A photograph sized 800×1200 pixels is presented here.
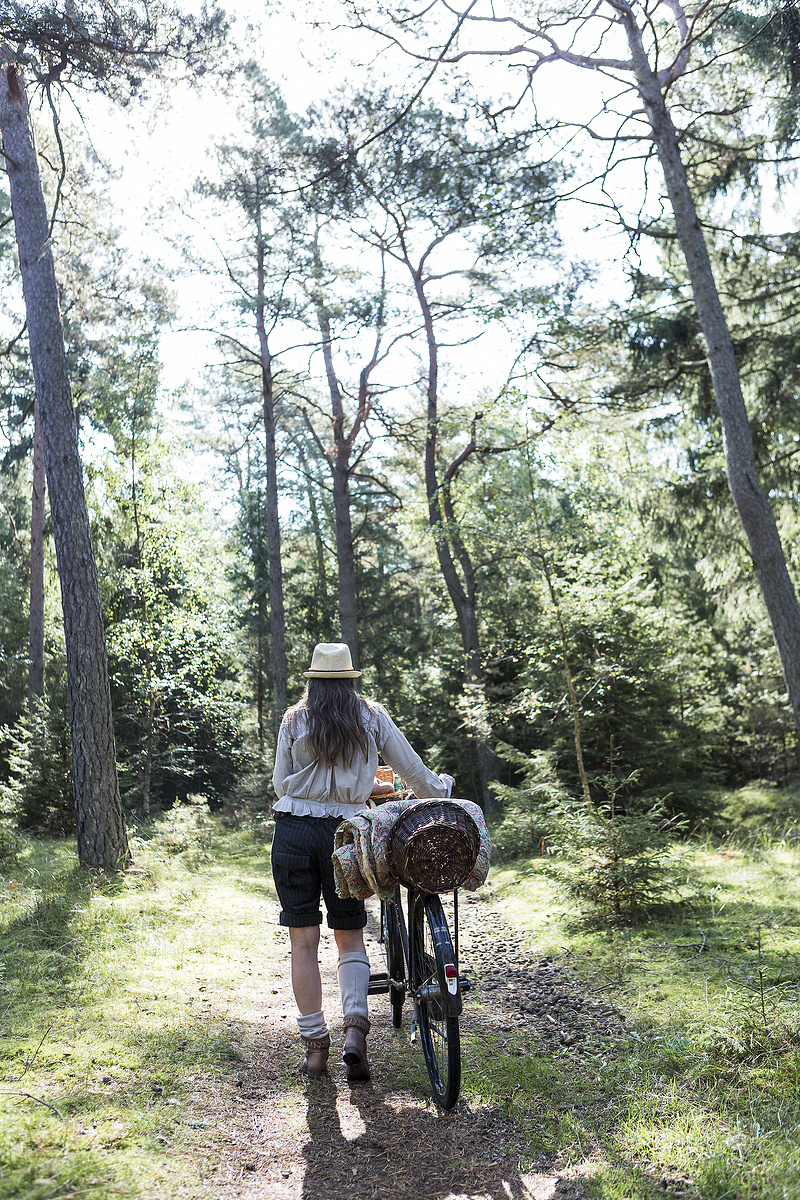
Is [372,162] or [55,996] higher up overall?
[372,162]

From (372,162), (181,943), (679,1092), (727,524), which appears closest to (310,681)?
(679,1092)

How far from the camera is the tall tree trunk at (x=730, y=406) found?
753 centimetres

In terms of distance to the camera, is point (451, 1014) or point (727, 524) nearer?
point (451, 1014)

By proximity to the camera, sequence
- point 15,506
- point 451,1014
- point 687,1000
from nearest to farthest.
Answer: point 451,1014 < point 687,1000 < point 15,506

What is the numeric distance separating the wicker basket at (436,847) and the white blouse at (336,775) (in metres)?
0.44

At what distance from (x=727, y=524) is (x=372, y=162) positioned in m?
6.63

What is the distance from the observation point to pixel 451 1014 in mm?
2914

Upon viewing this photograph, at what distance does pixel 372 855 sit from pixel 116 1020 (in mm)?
1756

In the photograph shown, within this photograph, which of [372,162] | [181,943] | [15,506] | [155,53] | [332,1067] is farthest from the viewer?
[15,506]

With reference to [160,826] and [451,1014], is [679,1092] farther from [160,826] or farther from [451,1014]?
[160,826]

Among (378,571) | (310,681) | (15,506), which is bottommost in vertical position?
(310,681)

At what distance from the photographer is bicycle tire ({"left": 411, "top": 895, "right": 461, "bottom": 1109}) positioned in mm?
2955

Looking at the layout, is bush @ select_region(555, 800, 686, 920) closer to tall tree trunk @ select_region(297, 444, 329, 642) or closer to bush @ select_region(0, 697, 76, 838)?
bush @ select_region(0, 697, 76, 838)

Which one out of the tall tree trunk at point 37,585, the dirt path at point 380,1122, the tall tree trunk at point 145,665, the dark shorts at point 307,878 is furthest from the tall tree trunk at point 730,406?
the tall tree trunk at point 37,585
